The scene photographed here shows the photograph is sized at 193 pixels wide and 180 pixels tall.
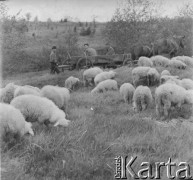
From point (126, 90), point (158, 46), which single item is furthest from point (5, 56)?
point (126, 90)

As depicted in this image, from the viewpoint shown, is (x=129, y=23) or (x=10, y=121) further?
(x=129, y=23)

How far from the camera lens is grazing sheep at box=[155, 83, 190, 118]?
8.05 metres

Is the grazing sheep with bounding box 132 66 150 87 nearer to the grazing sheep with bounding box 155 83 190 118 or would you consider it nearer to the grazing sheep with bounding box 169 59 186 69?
the grazing sheep with bounding box 169 59 186 69

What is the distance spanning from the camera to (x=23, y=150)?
4734mm

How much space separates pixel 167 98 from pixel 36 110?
3.27m

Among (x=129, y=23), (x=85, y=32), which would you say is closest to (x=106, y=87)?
(x=129, y=23)

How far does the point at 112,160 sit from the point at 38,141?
3.49 feet

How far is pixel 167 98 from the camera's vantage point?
8.05 metres

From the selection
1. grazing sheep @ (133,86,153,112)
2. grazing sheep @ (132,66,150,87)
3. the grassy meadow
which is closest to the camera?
the grassy meadow

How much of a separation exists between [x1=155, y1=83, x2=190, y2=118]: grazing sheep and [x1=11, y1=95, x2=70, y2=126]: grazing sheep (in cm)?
277

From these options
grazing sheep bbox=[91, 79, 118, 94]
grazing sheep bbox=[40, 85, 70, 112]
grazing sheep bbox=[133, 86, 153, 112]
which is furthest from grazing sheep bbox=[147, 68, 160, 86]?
grazing sheep bbox=[40, 85, 70, 112]

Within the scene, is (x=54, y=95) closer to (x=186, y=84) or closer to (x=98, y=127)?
(x=98, y=127)

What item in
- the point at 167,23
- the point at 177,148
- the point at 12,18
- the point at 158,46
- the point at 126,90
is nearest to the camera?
the point at 177,148

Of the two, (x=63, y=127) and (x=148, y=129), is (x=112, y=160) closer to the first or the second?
(x=63, y=127)
